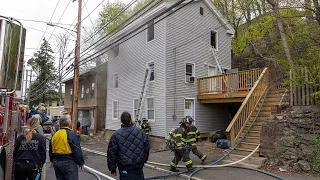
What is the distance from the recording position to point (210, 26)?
17.7 m

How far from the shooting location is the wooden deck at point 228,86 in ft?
42.8

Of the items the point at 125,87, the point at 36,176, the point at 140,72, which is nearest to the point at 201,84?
the point at 140,72

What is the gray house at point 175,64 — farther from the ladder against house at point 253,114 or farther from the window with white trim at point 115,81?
the ladder against house at point 253,114

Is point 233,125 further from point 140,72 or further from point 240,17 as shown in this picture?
point 240,17

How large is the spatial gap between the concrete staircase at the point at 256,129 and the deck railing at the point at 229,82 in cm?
135

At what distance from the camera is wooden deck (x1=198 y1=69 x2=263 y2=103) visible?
42.8ft

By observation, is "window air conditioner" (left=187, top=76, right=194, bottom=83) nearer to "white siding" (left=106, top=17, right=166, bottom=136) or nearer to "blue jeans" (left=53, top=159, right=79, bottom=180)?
"white siding" (left=106, top=17, right=166, bottom=136)

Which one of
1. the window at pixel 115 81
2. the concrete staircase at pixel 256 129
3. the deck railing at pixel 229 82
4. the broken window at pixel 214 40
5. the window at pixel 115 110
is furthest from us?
the window at pixel 115 81

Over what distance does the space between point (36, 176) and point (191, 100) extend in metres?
12.0

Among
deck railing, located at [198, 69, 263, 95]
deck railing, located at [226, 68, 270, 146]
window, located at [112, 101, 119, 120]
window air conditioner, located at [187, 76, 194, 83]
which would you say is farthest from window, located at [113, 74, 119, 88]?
deck railing, located at [226, 68, 270, 146]

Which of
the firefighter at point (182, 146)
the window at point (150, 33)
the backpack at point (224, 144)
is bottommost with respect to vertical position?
the backpack at point (224, 144)

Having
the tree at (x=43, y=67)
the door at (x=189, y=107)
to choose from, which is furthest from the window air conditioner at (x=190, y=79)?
the tree at (x=43, y=67)

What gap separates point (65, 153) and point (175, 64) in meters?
11.6

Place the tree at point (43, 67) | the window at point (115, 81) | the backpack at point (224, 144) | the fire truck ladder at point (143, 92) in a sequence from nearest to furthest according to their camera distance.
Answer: the backpack at point (224, 144)
the fire truck ladder at point (143, 92)
the window at point (115, 81)
the tree at point (43, 67)
